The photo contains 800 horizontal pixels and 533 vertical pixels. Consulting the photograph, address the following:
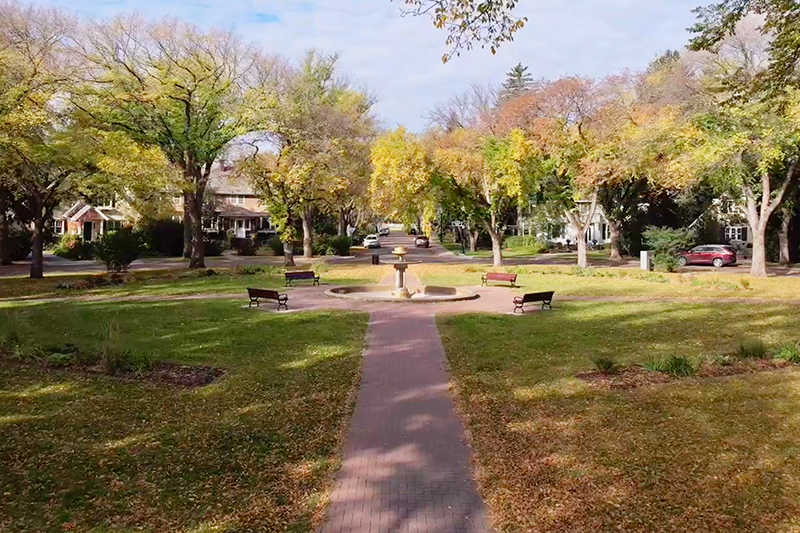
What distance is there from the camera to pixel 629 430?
7.65m

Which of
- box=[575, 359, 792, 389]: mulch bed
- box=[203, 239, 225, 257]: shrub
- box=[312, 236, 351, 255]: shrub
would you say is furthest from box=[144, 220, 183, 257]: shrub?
box=[575, 359, 792, 389]: mulch bed

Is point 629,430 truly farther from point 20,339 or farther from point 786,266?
point 786,266

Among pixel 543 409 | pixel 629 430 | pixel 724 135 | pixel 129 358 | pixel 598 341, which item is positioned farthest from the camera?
pixel 724 135

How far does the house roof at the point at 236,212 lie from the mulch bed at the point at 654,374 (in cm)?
6272

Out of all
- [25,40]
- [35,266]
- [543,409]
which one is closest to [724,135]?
[543,409]

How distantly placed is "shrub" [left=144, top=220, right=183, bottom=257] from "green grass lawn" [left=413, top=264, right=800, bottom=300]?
88.7 ft

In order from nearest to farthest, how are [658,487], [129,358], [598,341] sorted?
1. [658,487]
2. [129,358]
3. [598,341]

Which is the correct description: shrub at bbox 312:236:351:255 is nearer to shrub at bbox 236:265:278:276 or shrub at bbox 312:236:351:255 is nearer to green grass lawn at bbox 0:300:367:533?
shrub at bbox 236:265:278:276

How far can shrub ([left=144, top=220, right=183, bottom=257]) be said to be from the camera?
52312 mm

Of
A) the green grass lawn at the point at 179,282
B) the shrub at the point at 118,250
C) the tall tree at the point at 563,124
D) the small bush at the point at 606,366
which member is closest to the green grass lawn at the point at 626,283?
the green grass lawn at the point at 179,282

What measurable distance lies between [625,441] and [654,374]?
11.5 feet

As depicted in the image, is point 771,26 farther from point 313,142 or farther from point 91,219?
point 91,219

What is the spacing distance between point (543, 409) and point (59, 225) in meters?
69.0

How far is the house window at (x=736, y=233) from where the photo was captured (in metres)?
56.8
